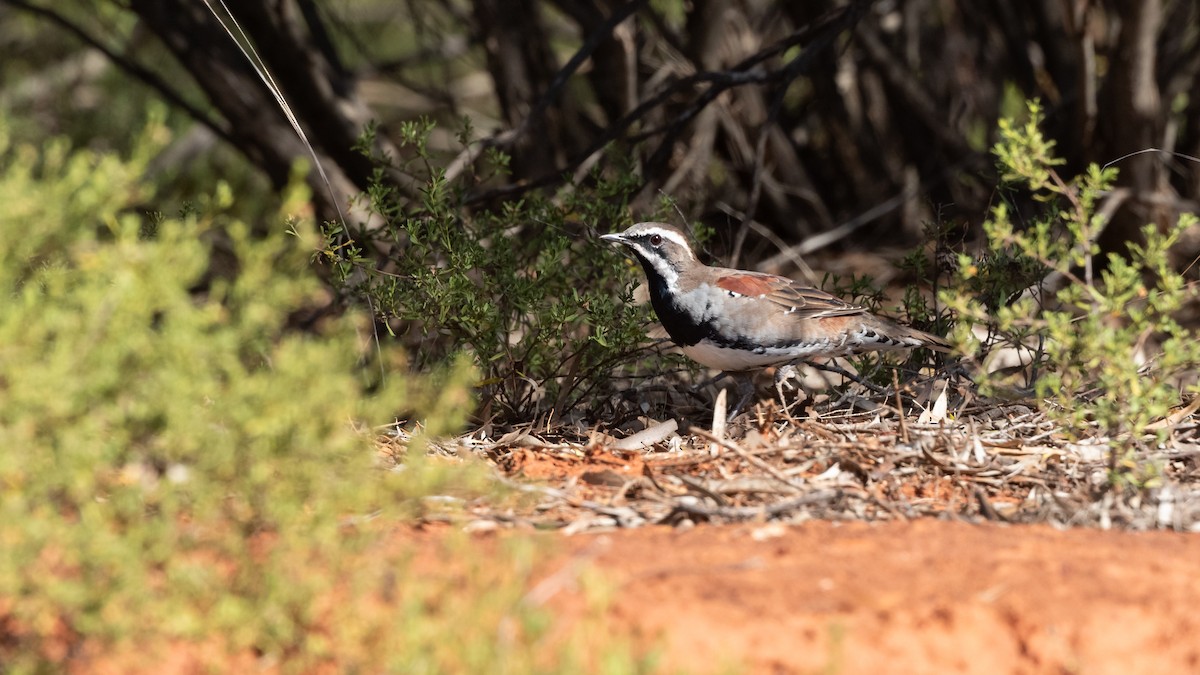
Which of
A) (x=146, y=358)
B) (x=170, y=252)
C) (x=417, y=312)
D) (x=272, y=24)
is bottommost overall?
(x=146, y=358)

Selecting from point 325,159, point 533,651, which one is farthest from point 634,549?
point 325,159

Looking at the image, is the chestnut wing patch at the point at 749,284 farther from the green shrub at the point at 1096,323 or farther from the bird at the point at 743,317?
the green shrub at the point at 1096,323

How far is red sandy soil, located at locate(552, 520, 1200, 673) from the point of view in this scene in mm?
3365

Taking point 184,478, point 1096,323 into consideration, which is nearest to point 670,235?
point 1096,323

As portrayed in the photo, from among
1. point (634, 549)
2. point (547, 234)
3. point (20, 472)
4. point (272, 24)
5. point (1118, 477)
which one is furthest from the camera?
point (272, 24)

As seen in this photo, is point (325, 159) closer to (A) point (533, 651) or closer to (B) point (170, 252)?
(B) point (170, 252)

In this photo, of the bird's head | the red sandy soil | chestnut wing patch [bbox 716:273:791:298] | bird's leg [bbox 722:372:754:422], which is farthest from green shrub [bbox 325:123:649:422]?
the red sandy soil

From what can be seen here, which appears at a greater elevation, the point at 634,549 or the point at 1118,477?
the point at 1118,477

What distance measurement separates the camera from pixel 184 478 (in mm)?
3434

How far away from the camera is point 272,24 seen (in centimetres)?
812

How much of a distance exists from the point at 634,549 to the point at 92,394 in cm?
159

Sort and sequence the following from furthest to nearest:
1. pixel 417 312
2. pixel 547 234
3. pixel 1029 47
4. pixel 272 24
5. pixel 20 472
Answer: pixel 1029 47 < pixel 272 24 < pixel 547 234 < pixel 417 312 < pixel 20 472

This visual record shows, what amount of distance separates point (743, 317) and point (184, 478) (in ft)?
11.1

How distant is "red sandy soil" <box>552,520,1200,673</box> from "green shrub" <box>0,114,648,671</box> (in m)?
0.47
